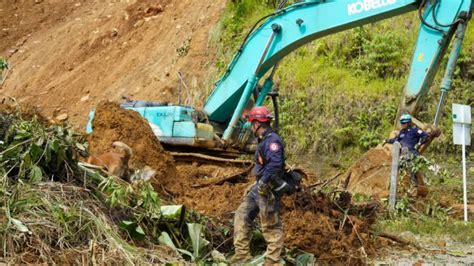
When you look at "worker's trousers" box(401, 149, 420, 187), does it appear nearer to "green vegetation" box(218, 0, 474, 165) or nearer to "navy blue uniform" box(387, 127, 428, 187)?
"navy blue uniform" box(387, 127, 428, 187)

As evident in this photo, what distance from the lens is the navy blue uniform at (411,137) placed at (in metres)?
12.2

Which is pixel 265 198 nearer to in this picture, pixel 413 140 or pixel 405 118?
pixel 405 118

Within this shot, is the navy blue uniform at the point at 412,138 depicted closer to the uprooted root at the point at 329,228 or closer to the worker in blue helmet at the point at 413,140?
the worker in blue helmet at the point at 413,140

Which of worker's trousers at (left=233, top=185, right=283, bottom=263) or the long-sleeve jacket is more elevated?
worker's trousers at (left=233, top=185, right=283, bottom=263)

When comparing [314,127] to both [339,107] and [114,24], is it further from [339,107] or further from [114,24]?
[114,24]

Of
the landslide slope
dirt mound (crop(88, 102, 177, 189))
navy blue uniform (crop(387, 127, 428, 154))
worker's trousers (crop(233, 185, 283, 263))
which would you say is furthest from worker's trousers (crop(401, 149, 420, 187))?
the landslide slope

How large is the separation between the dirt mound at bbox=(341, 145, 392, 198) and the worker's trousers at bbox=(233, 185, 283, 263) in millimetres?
4300

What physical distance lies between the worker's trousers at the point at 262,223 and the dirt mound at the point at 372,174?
4300 mm

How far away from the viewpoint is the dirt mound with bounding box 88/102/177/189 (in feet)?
39.1

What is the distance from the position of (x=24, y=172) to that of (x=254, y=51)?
6.14 m

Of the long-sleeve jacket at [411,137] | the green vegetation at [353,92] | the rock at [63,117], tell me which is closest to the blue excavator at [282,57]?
the long-sleeve jacket at [411,137]

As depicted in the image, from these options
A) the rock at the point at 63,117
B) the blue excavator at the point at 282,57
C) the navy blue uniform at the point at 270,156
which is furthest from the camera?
the rock at the point at 63,117

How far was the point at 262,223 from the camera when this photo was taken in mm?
8133

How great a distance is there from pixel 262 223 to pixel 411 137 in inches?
191
